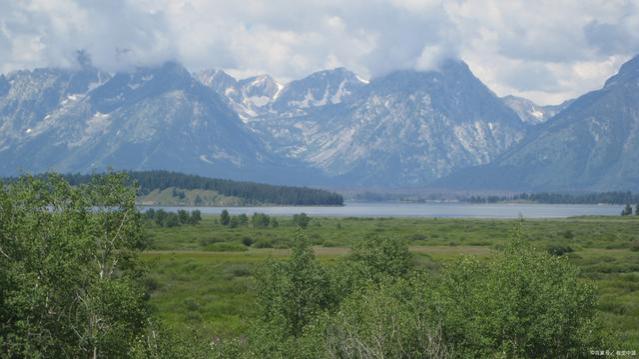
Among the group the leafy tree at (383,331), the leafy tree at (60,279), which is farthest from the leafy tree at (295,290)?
the leafy tree at (60,279)

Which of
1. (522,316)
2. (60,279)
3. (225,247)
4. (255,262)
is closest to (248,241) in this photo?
(225,247)

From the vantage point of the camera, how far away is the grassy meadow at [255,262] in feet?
208

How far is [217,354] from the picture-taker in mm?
36094

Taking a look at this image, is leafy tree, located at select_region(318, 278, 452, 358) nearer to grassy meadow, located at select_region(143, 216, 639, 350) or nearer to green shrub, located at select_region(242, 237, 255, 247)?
grassy meadow, located at select_region(143, 216, 639, 350)

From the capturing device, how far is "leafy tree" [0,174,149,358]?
114ft

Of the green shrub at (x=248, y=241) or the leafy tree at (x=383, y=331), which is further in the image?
the green shrub at (x=248, y=241)

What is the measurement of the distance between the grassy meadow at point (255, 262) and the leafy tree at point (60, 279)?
189 inches

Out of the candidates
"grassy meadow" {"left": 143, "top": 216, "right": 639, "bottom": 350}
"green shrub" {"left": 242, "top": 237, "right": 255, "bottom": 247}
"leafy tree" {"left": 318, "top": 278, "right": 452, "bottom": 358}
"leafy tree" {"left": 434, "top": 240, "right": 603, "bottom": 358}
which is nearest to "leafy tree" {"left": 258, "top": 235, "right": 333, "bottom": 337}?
"grassy meadow" {"left": 143, "top": 216, "right": 639, "bottom": 350}

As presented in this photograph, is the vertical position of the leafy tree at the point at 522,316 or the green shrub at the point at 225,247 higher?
the leafy tree at the point at 522,316

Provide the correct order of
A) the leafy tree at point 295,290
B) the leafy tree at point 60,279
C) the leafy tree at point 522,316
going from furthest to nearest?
the leafy tree at point 295,290 < the leafy tree at point 522,316 < the leafy tree at point 60,279

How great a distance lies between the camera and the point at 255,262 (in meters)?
102

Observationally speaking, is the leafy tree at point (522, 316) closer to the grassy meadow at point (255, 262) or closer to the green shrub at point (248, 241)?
the grassy meadow at point (255, 262)

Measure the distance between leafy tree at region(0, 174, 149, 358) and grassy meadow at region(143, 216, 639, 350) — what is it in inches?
189

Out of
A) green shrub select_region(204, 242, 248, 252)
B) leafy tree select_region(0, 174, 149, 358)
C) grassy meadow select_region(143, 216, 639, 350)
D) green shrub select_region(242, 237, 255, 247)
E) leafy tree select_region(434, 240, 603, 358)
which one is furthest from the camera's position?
green shrub select_region(242, 237, 255, 247)
